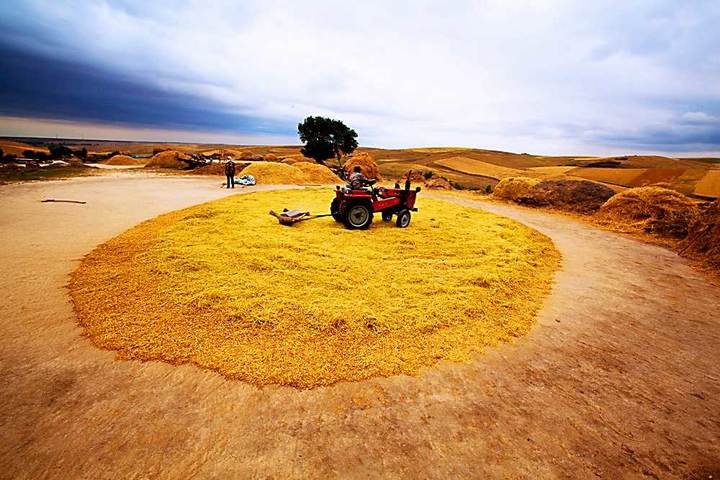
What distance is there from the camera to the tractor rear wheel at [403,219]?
9.02 meters

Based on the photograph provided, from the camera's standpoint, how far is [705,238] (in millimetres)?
Answer: 8000

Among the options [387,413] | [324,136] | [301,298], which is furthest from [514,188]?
[324,136]

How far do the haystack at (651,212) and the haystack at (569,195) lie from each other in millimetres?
1089

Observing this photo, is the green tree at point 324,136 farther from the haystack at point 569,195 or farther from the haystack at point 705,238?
the haystack at point 705,238

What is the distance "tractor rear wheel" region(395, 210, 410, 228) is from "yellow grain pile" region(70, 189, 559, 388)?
3.73ft

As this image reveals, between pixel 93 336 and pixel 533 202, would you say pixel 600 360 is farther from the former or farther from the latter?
pixel 533 202

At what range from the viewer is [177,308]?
13.7ft

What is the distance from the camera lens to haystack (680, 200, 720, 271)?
24.7 feet

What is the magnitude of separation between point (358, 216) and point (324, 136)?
31.9 metres

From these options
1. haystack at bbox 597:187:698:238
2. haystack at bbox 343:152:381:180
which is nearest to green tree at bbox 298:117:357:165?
haystack at bbox 343:152:381:180

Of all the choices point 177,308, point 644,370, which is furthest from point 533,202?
point 177,308

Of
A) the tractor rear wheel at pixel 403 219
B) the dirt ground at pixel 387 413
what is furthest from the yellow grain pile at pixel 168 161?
the dirt ground at pixel 387 413

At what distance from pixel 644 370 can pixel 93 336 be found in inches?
235

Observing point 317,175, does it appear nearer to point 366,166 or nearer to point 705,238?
point 366,166
